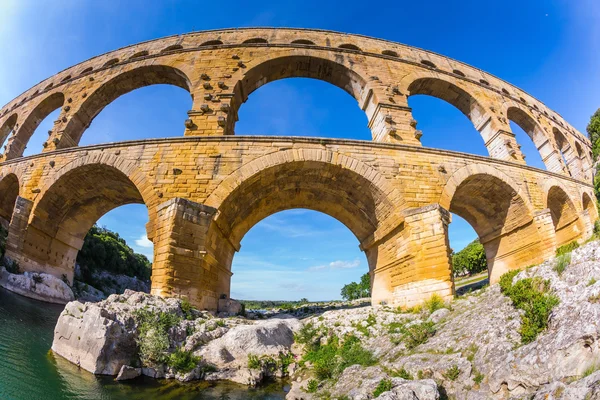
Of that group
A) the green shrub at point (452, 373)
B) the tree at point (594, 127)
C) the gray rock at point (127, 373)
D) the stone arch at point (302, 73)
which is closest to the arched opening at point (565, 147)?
the tree at point (594, 127)

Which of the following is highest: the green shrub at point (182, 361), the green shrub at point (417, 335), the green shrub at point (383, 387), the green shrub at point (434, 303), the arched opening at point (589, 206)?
the arched opening at point (589, 206)

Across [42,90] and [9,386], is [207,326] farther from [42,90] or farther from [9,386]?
[42,90]

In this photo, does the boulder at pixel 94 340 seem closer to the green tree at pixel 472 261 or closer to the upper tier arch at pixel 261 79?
the upper tier arch at pixel 261 79

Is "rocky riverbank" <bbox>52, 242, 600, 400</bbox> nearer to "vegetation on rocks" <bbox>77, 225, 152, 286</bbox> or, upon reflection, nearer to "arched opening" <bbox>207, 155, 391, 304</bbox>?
"arched opening" <bbox>207, 155, 391, 304</bbox>

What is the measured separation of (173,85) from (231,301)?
9.70 meters

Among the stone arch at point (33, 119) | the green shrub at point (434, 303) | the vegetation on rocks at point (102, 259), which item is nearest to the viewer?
the green shrub at point (434, 303)

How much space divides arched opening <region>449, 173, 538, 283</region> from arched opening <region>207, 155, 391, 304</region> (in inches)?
110

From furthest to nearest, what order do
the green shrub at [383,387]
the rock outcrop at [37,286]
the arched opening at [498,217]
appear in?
1. the arched opening at [498,217]
2. the rock outcrop at [37,286]
3. the green shrub at [383,387]

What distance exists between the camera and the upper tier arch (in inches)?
419

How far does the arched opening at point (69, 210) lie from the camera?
959cm

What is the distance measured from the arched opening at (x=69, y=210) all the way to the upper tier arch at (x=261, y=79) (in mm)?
2420

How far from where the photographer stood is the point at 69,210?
10930mm

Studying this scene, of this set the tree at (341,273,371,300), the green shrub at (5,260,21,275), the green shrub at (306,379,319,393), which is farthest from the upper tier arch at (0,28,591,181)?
the tree at (341,273,371,300)

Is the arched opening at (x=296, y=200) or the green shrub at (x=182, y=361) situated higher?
the arched opening at (x=296, y=200)
